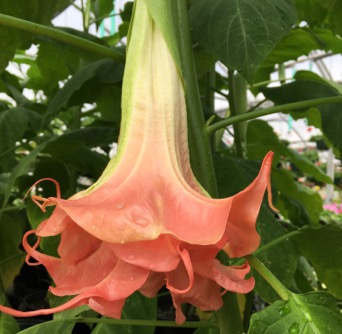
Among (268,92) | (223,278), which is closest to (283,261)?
(268,92)

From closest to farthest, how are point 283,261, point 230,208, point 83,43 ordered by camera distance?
point 230,208 < point 83,43 < point 283,261

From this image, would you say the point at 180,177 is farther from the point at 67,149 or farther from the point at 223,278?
the point at 67,149

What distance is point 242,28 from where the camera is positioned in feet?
1.56

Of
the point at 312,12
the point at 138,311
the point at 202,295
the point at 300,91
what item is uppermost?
the point at 312,12

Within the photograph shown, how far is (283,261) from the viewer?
615 mm

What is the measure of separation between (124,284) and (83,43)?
9.1 inches

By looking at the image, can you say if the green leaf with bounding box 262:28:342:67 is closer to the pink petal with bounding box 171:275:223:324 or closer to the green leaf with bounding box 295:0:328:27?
the green leaf with bounding box 295:0:328:27

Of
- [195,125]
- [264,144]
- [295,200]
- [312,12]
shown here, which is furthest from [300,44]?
[195,125]

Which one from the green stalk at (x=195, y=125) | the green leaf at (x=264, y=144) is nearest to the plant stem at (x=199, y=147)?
the green stalk at (x=195, y=125)

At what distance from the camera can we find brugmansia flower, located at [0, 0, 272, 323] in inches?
9.6

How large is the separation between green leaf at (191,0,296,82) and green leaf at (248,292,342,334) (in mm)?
199

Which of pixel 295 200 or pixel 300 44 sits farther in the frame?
pixel 295 200

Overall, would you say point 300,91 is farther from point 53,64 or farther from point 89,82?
point 53,64

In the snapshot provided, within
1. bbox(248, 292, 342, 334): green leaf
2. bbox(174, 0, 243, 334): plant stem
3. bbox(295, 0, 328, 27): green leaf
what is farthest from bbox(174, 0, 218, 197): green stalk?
bbox(295, 0, 328, 27): green leaf
